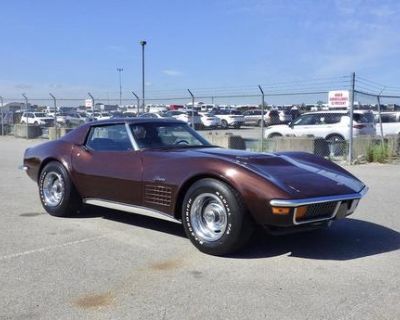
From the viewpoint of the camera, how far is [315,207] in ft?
17.2

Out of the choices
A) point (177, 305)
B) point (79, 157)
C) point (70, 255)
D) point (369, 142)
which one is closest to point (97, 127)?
point (79, 157)

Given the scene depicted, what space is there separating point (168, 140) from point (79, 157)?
1.21 m

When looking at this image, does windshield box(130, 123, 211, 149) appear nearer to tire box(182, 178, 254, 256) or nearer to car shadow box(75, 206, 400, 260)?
car shadow box(75, 206, 400, 260)

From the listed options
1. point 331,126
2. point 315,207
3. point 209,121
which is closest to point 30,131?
point 331,126

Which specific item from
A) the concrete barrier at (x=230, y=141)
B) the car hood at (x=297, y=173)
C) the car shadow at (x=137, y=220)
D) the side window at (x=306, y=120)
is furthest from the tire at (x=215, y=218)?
the side window at (x=306, y=120)

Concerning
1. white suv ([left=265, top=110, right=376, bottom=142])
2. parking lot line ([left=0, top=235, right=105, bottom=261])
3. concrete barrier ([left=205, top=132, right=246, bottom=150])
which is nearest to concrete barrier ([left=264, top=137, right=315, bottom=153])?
concrete barrier ([left=205, top=132, right=246, bottom=150])

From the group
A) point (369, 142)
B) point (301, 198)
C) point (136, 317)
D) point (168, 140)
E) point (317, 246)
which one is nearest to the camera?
point (136, 317)

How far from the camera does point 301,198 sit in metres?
5.08

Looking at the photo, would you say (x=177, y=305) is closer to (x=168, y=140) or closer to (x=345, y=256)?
(x=345, y=256)

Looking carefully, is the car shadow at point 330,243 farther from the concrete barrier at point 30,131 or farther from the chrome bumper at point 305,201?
the concrete barrier at point 30,131

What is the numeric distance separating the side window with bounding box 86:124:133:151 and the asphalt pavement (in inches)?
37.4

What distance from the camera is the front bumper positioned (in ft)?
16.4

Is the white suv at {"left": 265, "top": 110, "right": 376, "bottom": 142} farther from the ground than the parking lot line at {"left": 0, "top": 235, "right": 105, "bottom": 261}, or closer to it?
farther from the ground

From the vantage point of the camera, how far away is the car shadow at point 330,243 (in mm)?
5500
